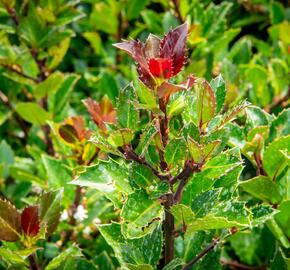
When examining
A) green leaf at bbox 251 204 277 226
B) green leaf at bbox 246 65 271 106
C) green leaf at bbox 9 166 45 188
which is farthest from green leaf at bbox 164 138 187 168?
green leaf at bbox 246 65 271 106

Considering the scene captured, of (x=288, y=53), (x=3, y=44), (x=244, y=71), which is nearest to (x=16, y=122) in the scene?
(x=3, y=44)

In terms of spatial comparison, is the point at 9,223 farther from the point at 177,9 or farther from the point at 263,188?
the point at 177,9

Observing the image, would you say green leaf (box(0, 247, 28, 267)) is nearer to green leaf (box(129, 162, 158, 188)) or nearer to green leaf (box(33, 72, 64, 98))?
green leaf (box(129, 162, 158, 188))

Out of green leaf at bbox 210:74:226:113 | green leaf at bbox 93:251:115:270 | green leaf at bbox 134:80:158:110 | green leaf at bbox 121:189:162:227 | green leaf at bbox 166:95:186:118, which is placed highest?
A: green leaf at bbox 134:80:158:110

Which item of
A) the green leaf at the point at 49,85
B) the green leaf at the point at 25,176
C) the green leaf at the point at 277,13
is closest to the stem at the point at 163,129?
the green leaf at the point at 25,176

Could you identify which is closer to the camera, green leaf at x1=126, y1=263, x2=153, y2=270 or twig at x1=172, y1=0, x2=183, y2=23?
green leaf at x1=126, y1=263, x2=153, y2=270

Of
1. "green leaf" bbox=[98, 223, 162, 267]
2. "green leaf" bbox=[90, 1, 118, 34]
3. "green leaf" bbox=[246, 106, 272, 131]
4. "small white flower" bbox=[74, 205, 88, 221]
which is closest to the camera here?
"green leaf" bbox=[98, 223, 162, 267]

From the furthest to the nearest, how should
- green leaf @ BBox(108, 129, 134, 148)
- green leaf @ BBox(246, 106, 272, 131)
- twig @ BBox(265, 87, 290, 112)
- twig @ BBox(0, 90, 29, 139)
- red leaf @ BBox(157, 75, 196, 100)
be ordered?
twig @ BBox(0, 90, 29, 139) < twig @ BBox(265, 87, 290, 112) < green leaf @ BBox(246, 106, 272, 131) < green leaf @ BBox(108, 129, 134, 148) < red leaf @ BBox(157, 75, 196, 100)

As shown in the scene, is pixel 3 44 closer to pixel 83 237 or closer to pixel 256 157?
pixel 83 237
